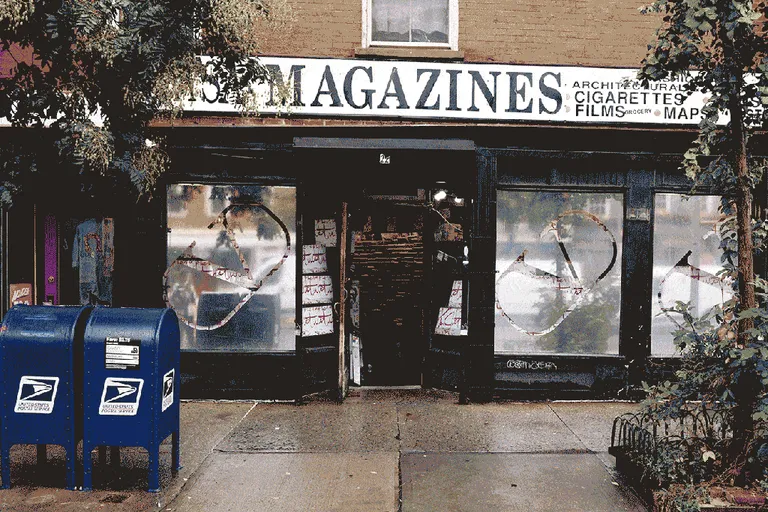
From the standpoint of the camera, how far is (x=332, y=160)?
7.67 meters

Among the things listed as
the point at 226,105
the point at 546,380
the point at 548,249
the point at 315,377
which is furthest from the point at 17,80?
the point at 546,380

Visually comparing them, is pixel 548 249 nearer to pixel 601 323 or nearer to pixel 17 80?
pixel 601 323

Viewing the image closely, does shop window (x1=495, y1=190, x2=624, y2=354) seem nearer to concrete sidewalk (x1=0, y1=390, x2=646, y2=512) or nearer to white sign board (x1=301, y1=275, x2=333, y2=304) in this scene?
concrete sidewalk (x1=0, y1=390, x2=646, y2=512)

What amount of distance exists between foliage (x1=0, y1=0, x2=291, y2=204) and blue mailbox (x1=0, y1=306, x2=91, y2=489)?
100cm

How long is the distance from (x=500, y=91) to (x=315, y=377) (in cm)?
405

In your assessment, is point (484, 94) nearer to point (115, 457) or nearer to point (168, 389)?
point (168, 389)

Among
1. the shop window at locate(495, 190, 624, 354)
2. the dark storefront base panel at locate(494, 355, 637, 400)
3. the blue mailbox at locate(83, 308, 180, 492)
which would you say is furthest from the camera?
the shop window at locate(495, 190, 624, 354)

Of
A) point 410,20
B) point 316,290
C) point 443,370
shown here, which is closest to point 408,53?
point 410,20

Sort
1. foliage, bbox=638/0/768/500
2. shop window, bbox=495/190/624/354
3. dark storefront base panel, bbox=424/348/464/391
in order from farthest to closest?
dark storefront base panel, bbox=424/348/464/391 < shop window, bbox=495/190/624/354 < foliage, bbox=638/0/768/500

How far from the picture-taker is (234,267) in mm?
7793

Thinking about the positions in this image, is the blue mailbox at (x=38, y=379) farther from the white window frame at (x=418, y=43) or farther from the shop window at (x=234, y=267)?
the white window frame at (x=418, y=43)

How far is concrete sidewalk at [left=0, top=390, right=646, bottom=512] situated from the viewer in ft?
15.8

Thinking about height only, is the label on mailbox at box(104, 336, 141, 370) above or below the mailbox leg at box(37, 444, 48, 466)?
above

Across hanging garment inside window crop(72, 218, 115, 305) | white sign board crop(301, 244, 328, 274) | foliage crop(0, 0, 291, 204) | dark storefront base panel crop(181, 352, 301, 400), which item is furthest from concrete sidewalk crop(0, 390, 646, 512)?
foliage crop(0, 0, 291, 204)
